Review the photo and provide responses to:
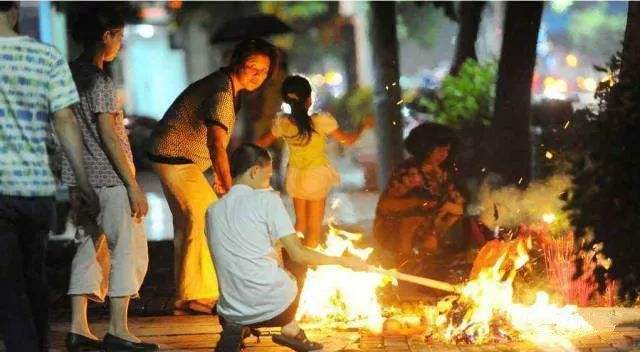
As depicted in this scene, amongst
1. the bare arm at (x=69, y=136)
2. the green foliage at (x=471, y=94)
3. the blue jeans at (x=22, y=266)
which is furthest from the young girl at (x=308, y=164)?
the blue jeans at (x=22, y=266)

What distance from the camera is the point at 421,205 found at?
9.00m

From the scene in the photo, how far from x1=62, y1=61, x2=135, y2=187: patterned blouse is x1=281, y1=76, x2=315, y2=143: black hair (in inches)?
99.4

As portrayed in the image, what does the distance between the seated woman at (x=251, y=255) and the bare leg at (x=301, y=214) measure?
134 inches

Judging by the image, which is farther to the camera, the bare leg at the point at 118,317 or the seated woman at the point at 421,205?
the seated woman at the point at 421,205

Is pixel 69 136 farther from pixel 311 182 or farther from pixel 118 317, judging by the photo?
pixel 311 182

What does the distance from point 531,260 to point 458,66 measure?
552 cm

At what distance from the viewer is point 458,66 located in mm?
13422

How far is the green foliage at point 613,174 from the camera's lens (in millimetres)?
5434

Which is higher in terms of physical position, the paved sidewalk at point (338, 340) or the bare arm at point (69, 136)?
the bare arm at point (69, 136)

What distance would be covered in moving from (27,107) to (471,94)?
Result: 8534mm

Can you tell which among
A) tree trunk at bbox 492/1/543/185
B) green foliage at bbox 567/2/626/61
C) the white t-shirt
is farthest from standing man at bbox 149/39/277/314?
green foliage at bbox 567/2/626/61

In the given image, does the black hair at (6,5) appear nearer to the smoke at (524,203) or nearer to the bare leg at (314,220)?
the bare leg at (314,220)

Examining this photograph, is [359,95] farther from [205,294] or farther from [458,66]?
[205,294]

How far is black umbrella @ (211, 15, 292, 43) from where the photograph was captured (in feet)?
37.5
